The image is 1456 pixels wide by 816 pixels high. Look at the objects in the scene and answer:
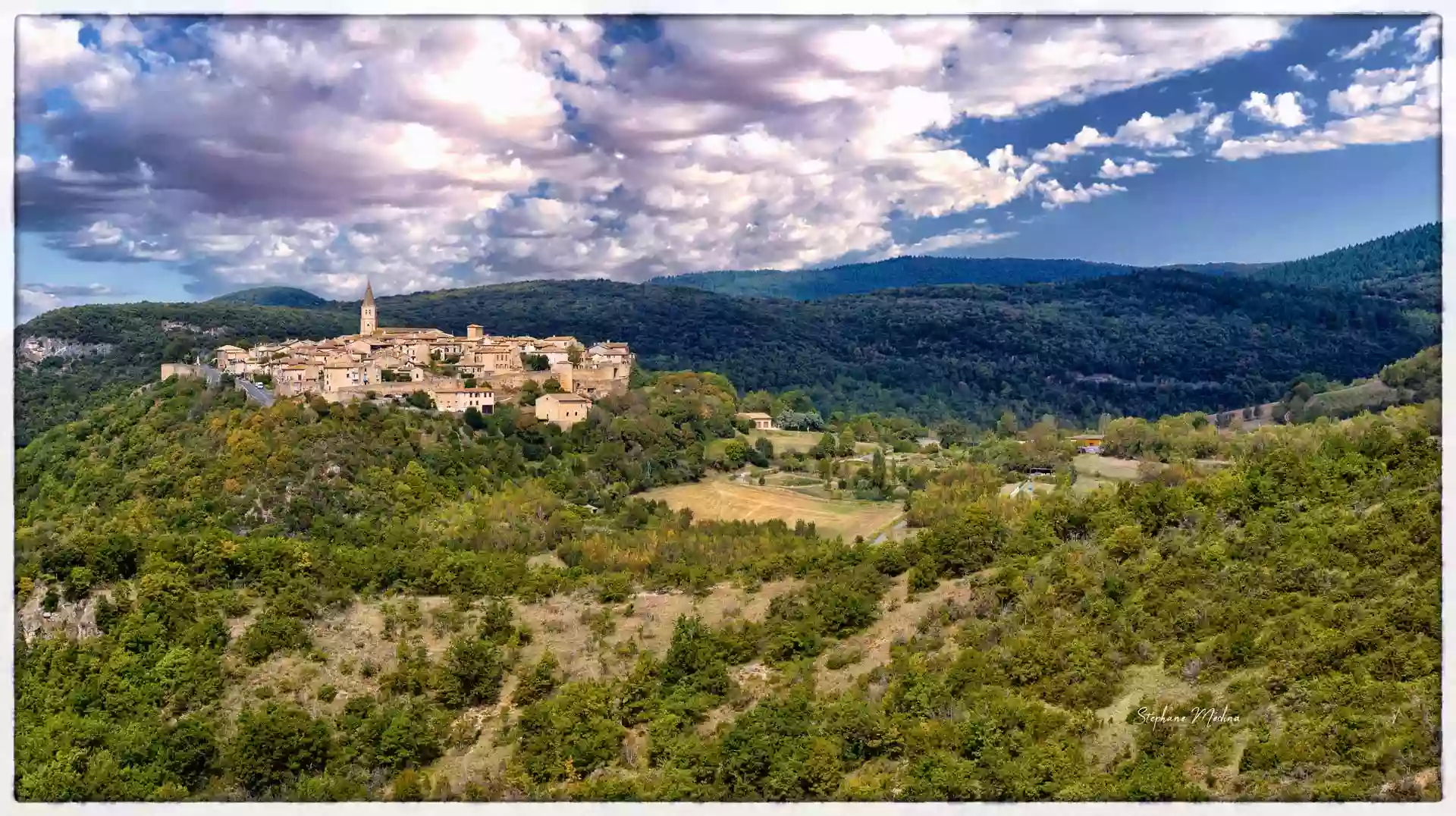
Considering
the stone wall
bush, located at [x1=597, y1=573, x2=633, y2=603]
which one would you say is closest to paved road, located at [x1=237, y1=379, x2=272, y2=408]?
the stone wall

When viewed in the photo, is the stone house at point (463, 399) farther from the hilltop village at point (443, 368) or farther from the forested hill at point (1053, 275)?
the forested hill at point (1053, 275)

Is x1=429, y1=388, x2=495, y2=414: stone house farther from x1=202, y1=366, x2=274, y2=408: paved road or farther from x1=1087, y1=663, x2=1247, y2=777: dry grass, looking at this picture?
x1=1087, y1=663, x2=1247, y2=777: dry grass

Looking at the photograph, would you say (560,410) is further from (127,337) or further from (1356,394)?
(1356,394)

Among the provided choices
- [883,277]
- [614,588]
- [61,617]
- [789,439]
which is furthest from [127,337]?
[883,277]

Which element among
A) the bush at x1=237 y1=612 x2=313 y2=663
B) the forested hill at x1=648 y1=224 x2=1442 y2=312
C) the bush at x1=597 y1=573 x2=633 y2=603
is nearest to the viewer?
the bush at x1=237 y1=612 x2=313 y2=663

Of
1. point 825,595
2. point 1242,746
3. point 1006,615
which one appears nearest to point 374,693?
point 825,595

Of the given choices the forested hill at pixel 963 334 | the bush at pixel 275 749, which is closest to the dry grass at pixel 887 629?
the bush at pixel 275 749
